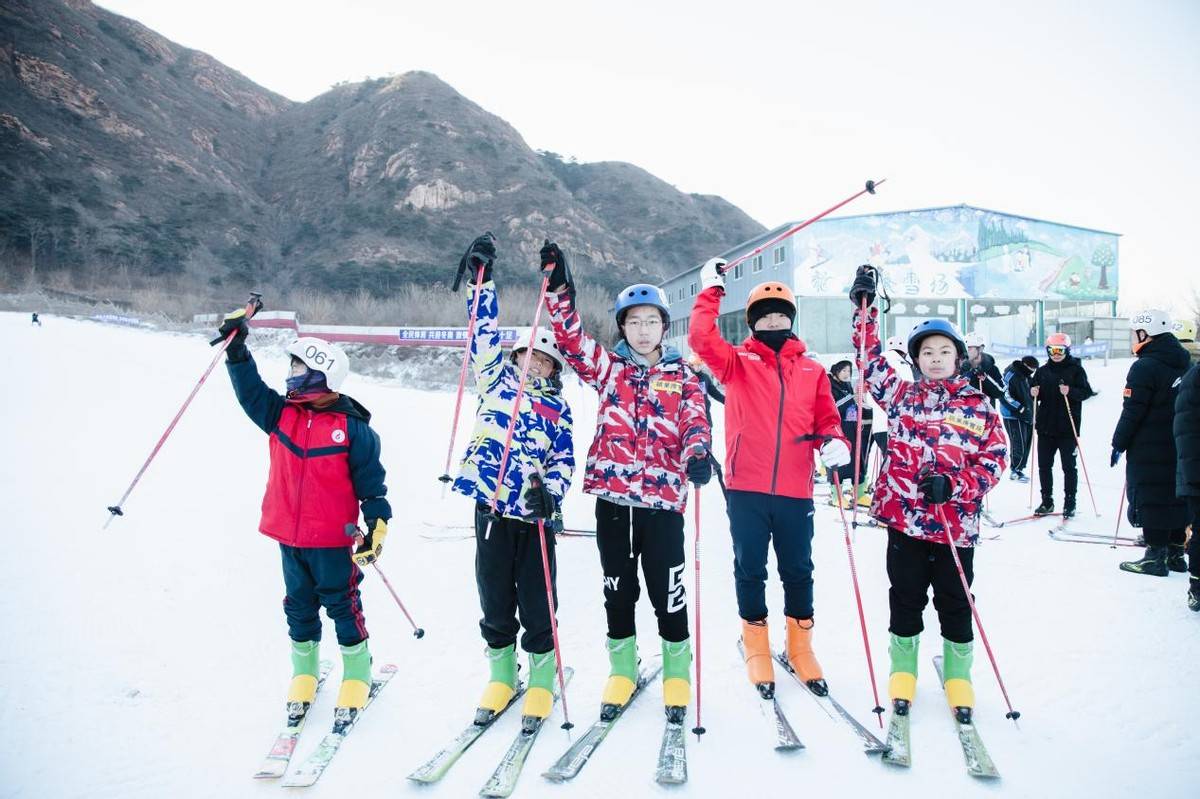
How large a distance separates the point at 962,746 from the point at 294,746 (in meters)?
3.22

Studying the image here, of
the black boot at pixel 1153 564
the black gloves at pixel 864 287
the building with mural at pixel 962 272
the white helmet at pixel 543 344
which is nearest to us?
the white helmet at pixel 543 344

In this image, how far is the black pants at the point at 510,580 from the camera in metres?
3.21

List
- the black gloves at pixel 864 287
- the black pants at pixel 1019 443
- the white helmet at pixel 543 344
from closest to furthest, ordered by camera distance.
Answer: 1. the white helmet at pixel 543 344
2. the black gloves at pixel 864 287
3. the black pants at pixel 1019 443

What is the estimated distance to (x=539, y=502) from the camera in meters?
3.11

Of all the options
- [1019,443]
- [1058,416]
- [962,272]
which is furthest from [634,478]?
[962,272]

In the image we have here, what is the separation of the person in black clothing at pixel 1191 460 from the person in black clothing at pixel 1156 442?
70 centimetres

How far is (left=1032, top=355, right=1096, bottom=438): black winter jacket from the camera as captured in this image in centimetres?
739

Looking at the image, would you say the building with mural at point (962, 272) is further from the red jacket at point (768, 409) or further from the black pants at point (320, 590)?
the black pants at point (320, 590)

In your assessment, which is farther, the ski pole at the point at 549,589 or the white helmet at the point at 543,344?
the white helmet at the point at 543,344

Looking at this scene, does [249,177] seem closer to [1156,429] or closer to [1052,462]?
[1052,462]

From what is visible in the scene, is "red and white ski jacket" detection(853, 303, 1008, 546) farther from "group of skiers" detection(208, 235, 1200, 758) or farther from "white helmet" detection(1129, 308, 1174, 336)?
"white helmet" detection(1129, 308, 1174, 336)

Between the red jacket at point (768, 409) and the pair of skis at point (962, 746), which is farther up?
the red jacket at point (768, 409)

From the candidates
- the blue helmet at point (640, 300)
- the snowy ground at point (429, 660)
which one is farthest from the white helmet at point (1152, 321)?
the blue helmet at point (640, 300)

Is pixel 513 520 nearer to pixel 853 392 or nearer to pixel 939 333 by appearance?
pixel 939 333
